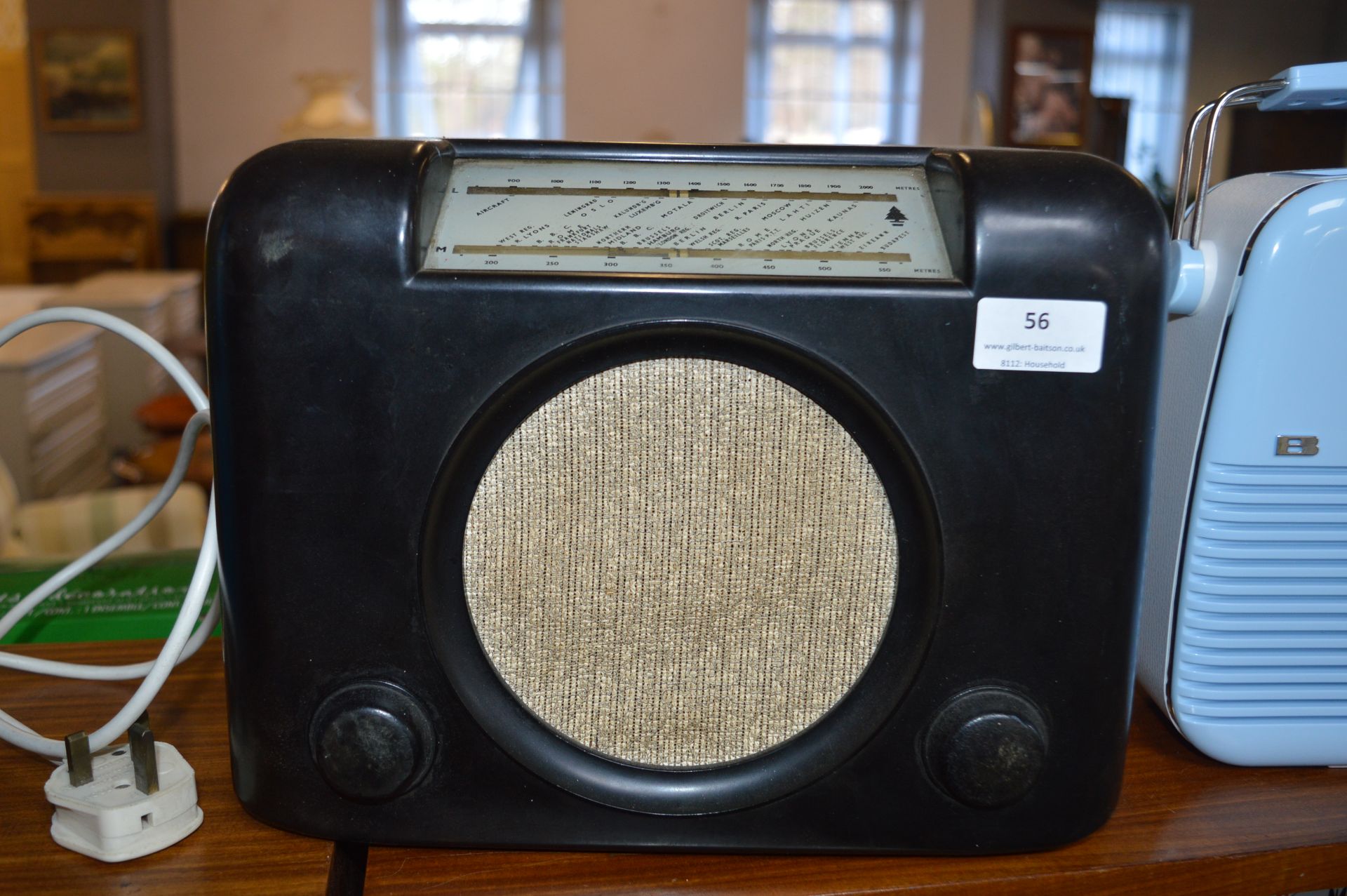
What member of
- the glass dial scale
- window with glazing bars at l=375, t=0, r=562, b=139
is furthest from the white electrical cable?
window with glazing bars at l=375, t=0, r=562, b=139

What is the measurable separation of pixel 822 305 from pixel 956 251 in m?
0.06

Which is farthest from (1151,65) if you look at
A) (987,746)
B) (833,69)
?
(987,746)

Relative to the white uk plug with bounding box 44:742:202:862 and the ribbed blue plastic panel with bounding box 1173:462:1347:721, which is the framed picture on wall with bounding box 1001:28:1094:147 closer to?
the ribbed blue plastic panel with bounding box 1173:462:1347:721

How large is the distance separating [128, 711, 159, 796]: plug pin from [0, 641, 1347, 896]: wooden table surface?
0.09ft

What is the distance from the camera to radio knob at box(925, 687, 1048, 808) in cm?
42

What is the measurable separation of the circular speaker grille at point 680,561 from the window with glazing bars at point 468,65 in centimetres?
658

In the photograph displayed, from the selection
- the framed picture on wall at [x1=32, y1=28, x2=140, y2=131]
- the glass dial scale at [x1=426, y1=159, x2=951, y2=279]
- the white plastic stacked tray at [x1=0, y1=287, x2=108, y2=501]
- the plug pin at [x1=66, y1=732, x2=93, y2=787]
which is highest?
the framed picture on wall at [x1=32, y1=28, x2=140, y2=131]

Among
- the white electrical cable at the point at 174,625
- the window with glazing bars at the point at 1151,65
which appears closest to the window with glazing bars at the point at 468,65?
the window with glazing bars at the point at 1151,65

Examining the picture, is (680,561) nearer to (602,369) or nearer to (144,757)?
(602,369)

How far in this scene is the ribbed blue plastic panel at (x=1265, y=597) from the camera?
0.46 metres

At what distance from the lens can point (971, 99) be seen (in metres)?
6.89

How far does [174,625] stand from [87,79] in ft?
21.8

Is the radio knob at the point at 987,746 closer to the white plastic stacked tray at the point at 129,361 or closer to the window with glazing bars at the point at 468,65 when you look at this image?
the white plastic stacked tray at the point at 129,361

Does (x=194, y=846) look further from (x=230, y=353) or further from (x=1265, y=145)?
(x=1265, y=145)
